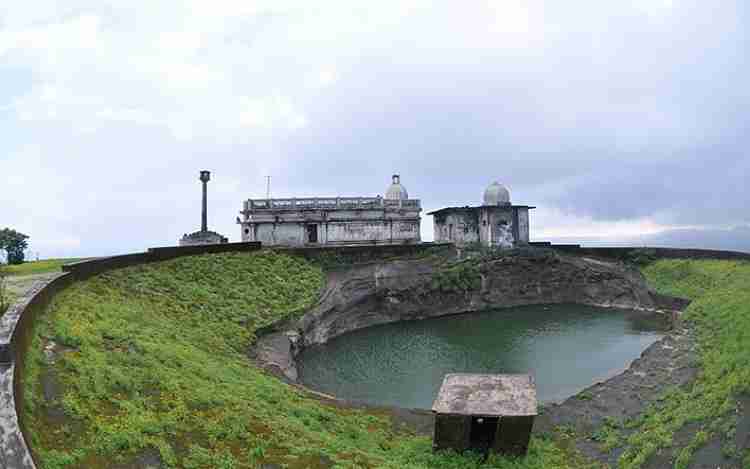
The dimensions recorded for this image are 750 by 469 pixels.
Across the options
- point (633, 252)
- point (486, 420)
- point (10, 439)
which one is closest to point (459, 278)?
point (633, 252)

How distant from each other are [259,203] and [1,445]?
40064mm

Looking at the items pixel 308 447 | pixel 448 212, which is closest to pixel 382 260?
pixel 448 212

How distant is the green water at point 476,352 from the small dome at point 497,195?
11547 mm

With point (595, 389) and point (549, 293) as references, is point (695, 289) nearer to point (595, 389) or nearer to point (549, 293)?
point (549, 293)

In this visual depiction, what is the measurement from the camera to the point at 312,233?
49156mm

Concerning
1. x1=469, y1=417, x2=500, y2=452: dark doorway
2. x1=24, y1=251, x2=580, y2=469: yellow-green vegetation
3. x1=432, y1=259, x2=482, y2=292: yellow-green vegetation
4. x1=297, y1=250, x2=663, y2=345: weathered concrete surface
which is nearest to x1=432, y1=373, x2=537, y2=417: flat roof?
x1=469, y1=417, x2=500, y2=452: dark doorway

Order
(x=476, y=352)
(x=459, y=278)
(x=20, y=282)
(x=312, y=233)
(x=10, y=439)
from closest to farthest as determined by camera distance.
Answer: (x=10, y=439), (x=20, y=282), (x=476, y=352), (x=459, y=278), (x=312, y=233)

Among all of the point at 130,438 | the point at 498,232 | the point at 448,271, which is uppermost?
the point at 498,232

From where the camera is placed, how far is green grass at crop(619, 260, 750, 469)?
15148mm

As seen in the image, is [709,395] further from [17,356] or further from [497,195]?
[497,195]

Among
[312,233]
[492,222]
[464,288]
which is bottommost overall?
[464,288]

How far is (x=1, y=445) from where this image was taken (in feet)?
31.6

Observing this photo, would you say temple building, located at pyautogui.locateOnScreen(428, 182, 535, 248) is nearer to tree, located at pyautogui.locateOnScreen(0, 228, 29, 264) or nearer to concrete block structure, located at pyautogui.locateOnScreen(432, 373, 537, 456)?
concrete block structure, located at pyautogui.locateOnScreen(432, 373, 537, 456)

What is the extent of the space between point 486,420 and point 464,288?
31.0m
